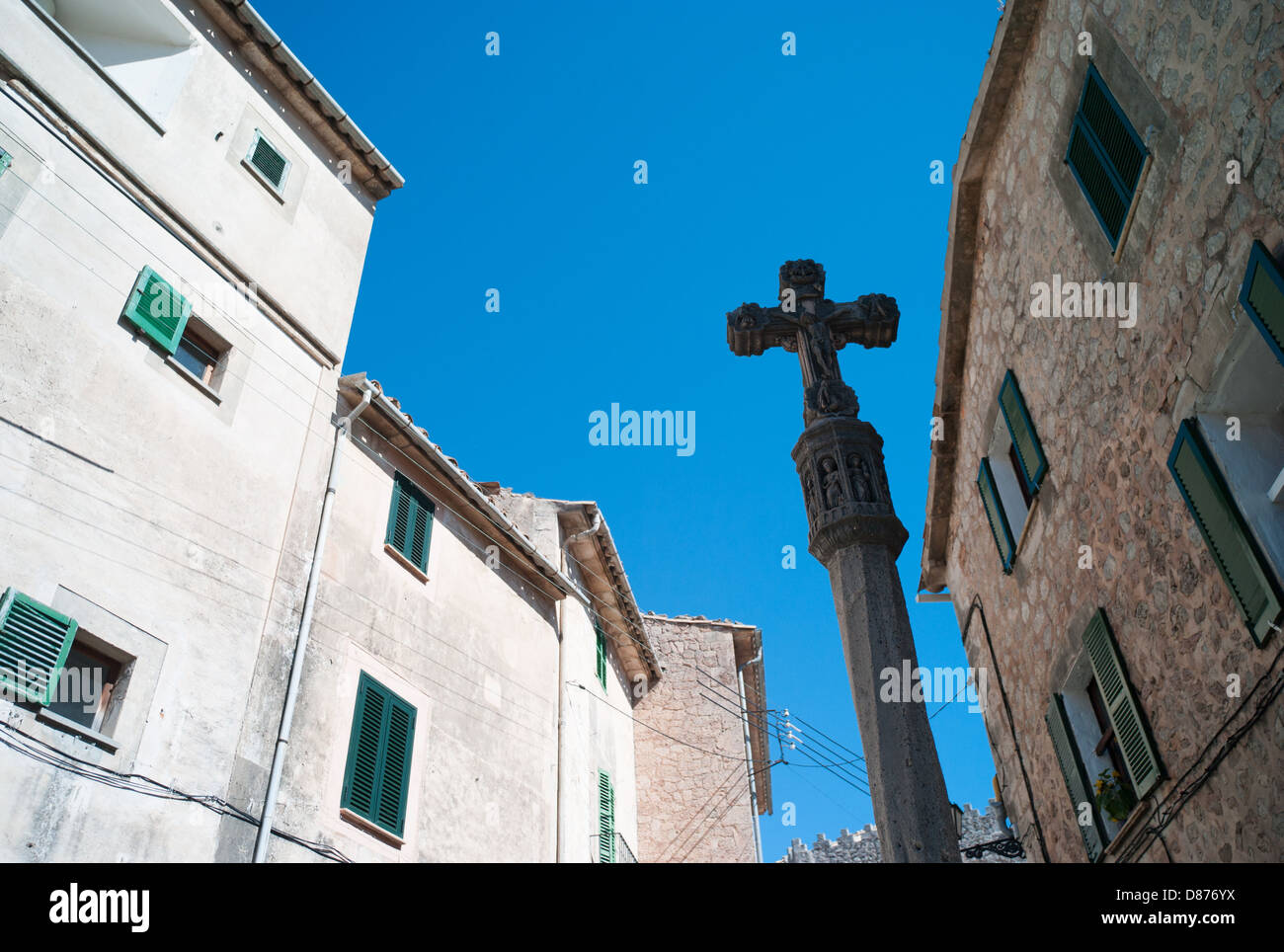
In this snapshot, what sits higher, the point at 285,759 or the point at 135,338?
the point at 135,338

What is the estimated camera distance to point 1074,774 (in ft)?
28.8

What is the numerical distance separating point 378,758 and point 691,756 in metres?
11.4

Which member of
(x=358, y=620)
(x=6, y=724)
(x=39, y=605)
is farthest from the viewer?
(x=358, y=620)

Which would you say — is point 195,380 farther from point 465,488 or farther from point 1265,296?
point 1265,296

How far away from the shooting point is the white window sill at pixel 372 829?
410 inches

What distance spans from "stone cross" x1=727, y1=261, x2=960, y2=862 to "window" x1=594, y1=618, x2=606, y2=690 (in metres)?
8.51

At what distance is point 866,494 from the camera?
10133 mm

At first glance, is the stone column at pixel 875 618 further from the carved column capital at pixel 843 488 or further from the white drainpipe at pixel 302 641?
the white drainpipe at pixel 302 641

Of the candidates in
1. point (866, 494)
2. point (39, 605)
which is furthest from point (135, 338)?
point (866, 494)

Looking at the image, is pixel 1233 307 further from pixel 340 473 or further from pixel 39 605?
pixel 340 473

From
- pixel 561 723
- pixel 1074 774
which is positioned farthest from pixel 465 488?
pixel 1074 774
